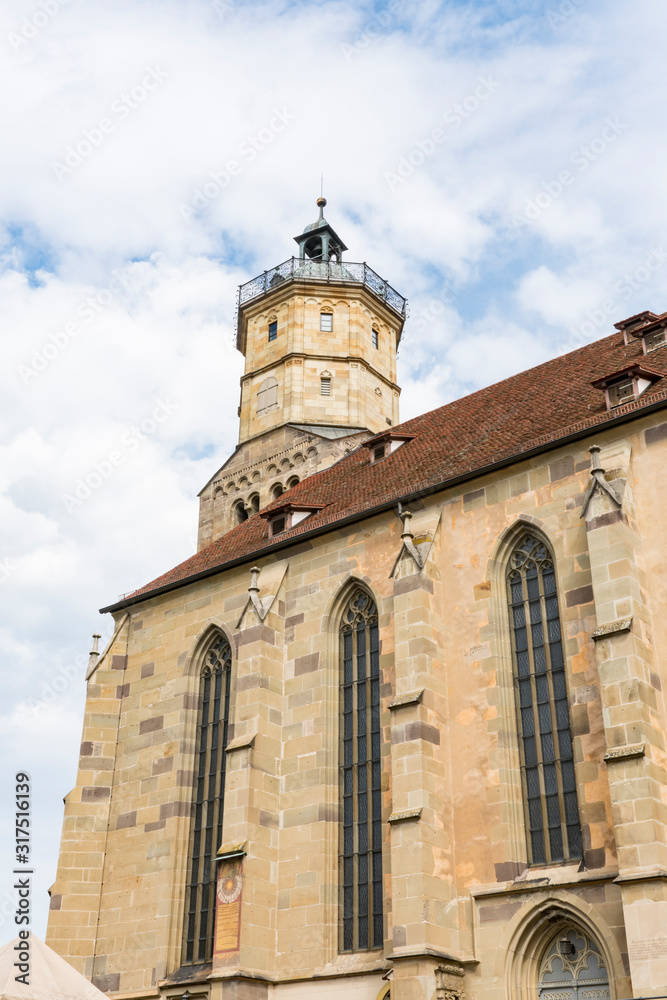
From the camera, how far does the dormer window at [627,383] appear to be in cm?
1688

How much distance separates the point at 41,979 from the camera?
10289 millimetres

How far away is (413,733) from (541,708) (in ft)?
6.36

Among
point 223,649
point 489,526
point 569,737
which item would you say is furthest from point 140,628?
point 569,737

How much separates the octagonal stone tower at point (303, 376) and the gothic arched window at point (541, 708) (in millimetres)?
10853

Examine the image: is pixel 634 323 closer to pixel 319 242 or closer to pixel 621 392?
pixel 621 392

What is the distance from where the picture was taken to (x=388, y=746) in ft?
56.1

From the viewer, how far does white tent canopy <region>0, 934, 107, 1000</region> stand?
998 cm

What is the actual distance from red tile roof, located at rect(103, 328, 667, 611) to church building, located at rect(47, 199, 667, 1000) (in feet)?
0.32

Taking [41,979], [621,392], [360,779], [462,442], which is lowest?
[41,979]

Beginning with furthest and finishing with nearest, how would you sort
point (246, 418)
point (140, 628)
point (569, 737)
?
point (246, 418) < point (140, 628) < point (569, 737)

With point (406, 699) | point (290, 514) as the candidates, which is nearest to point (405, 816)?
point (406, 699)

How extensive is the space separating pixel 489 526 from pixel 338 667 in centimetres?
376

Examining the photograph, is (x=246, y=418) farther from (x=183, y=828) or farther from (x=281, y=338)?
(x=183, y=828)

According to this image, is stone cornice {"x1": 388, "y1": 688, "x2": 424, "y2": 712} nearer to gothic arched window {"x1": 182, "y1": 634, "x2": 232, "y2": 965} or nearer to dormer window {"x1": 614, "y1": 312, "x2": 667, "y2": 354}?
gothic arched window {"x1": 182, "y1": 634, "x2": 232, "y2": 965}
